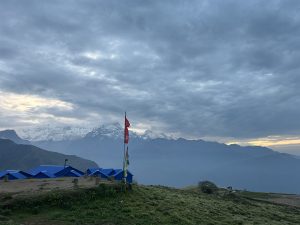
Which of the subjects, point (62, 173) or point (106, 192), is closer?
point (106, 192)

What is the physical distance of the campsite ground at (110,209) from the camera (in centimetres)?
4288

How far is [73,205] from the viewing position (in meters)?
47.0

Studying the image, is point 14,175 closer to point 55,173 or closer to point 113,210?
point 55,173

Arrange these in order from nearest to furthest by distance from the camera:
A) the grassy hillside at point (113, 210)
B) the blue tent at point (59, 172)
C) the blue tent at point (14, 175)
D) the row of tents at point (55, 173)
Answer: the grassy hillside at point (113, 210) < the blue tent at point (14, 175) < the row of tents at point (55, 173) < the blue tent at point (59, 172)

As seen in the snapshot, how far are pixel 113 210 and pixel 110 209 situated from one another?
0.41 m

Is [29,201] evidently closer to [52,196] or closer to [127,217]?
[52,196]

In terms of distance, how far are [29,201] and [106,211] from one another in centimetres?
865

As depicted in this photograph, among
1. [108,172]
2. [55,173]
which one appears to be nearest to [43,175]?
[55,173]

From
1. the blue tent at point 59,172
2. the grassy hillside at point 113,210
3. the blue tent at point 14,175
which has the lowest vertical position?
the grassy hillside at point 113,210

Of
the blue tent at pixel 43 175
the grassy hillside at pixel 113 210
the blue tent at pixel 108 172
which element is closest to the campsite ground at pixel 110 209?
the grassy hillside at pixel 113 210

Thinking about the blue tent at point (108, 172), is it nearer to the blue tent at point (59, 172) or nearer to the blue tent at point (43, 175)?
the blue tent at point (59, 172)

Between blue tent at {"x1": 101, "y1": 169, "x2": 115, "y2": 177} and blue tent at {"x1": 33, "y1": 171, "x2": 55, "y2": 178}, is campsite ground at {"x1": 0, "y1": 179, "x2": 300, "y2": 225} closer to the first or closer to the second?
blue tent at {"x1": 101, "y1": 169, "x2": 115, "y2": 177}

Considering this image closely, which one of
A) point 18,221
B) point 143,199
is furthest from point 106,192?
point 18,221

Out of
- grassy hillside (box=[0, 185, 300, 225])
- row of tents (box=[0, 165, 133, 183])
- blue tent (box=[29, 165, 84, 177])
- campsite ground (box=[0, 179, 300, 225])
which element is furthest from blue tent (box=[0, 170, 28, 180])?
grassy hillside (box=[0, 185, 300, 225])
